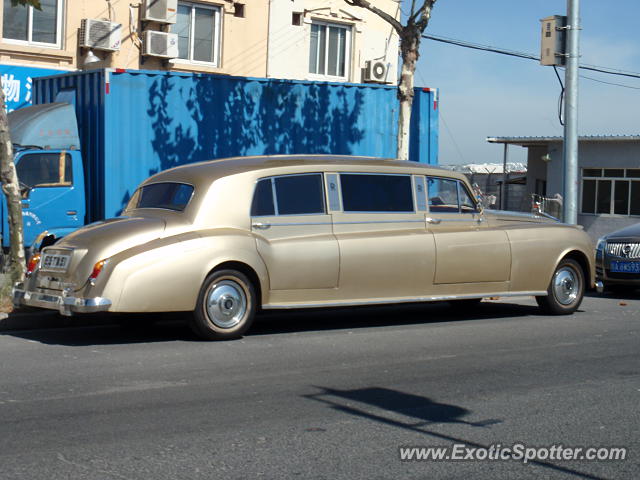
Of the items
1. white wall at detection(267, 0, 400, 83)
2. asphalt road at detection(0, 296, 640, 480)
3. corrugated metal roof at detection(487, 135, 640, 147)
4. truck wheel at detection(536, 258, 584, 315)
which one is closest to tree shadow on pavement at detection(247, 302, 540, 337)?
asphalt road at detection(0, 296, 640, 480)

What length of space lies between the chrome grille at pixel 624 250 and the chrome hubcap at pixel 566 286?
281 cm

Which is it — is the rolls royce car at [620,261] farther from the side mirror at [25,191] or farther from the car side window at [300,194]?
the side mirror at [25,191]

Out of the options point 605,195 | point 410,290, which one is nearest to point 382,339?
point 410,290

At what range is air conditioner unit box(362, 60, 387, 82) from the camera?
2445 cm

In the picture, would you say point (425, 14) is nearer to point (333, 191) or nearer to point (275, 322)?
point (333, 191)

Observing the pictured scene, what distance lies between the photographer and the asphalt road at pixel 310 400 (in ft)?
17.1

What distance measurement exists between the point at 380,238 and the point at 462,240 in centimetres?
110

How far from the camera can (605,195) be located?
112 feet

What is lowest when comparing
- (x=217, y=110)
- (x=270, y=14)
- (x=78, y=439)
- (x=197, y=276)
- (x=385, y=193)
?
(x=78, y=439)

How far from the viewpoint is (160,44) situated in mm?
20719

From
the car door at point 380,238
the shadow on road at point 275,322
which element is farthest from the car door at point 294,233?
the shadow on road at point 275,322

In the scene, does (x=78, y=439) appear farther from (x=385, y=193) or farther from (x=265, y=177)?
(x=385, y=193)

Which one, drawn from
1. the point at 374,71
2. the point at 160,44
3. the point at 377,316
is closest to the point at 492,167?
the point at 374,71

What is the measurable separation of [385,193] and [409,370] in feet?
9.65
